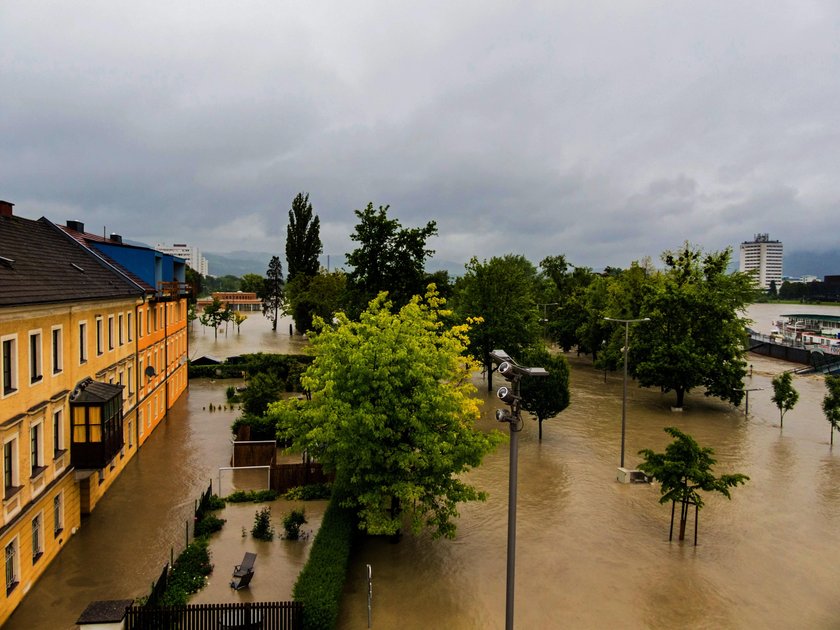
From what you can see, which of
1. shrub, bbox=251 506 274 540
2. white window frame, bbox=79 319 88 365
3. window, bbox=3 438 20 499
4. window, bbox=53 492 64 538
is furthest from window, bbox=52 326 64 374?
shrub, bbox=251 506 274 540

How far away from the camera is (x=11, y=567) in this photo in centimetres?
1510

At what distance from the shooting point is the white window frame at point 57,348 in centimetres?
1791

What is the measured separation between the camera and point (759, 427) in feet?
125

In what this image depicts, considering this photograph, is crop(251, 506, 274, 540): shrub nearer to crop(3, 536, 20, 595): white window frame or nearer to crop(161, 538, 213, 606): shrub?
crop(161, 538, 213, 606): shrub

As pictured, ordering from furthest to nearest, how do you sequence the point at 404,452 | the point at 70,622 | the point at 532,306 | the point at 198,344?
the point at 198,344
the point at 532,306
the point at 404,452
the point at 70,622

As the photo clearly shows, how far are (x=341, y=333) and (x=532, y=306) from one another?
31916 millimetres

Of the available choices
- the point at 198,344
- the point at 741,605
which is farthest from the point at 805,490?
the point at 198,344

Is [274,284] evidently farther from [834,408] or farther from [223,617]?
[223,617]

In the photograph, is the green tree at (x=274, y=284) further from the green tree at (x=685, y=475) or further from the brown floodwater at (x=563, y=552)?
the green tree at (x=685, y=475)

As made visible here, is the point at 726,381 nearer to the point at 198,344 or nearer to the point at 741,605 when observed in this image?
the point at 741,605

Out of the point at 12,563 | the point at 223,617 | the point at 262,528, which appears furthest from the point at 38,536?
the point at 223,617

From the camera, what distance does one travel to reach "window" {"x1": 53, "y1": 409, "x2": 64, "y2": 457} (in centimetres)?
1812

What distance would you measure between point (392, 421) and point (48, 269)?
43.2 feet

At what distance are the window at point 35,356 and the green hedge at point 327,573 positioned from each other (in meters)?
9.15
